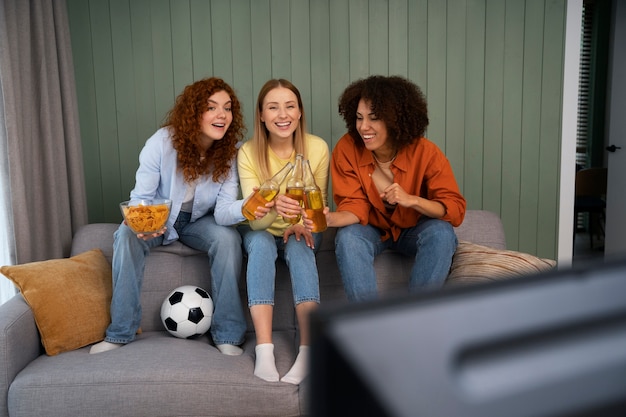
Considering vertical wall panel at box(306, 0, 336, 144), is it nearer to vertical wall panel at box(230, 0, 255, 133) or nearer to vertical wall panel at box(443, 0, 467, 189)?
vertical wall panel at box(230, 0, 255, 133)

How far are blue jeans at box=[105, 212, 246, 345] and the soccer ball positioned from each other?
0.12ft

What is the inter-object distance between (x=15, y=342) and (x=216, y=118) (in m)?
1.12

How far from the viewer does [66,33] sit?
333 cm

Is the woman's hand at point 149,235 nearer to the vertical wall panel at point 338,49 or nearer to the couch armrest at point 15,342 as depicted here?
the couch armrest at point 15,342

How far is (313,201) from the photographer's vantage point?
2371mm

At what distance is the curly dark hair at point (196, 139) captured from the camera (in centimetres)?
263

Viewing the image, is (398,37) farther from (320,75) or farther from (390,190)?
(390,190)

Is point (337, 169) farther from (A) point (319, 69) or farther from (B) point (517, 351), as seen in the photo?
(B) point (517, 351)

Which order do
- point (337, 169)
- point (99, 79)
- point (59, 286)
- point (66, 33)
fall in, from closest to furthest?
1. point (59, 286)
2. point (337, 169)
3. point (66, 33)
4. point (99, 79)

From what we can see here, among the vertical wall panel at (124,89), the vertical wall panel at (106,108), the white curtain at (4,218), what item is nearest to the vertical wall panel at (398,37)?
the vertical wall panel at (124,89)

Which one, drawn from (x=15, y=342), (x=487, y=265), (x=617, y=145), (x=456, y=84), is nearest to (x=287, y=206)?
(x=487, y=265)

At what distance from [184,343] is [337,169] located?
94 centimetres

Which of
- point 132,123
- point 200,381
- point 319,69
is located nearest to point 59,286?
point 200,381

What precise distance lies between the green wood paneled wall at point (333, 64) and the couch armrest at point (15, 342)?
4.55ft
